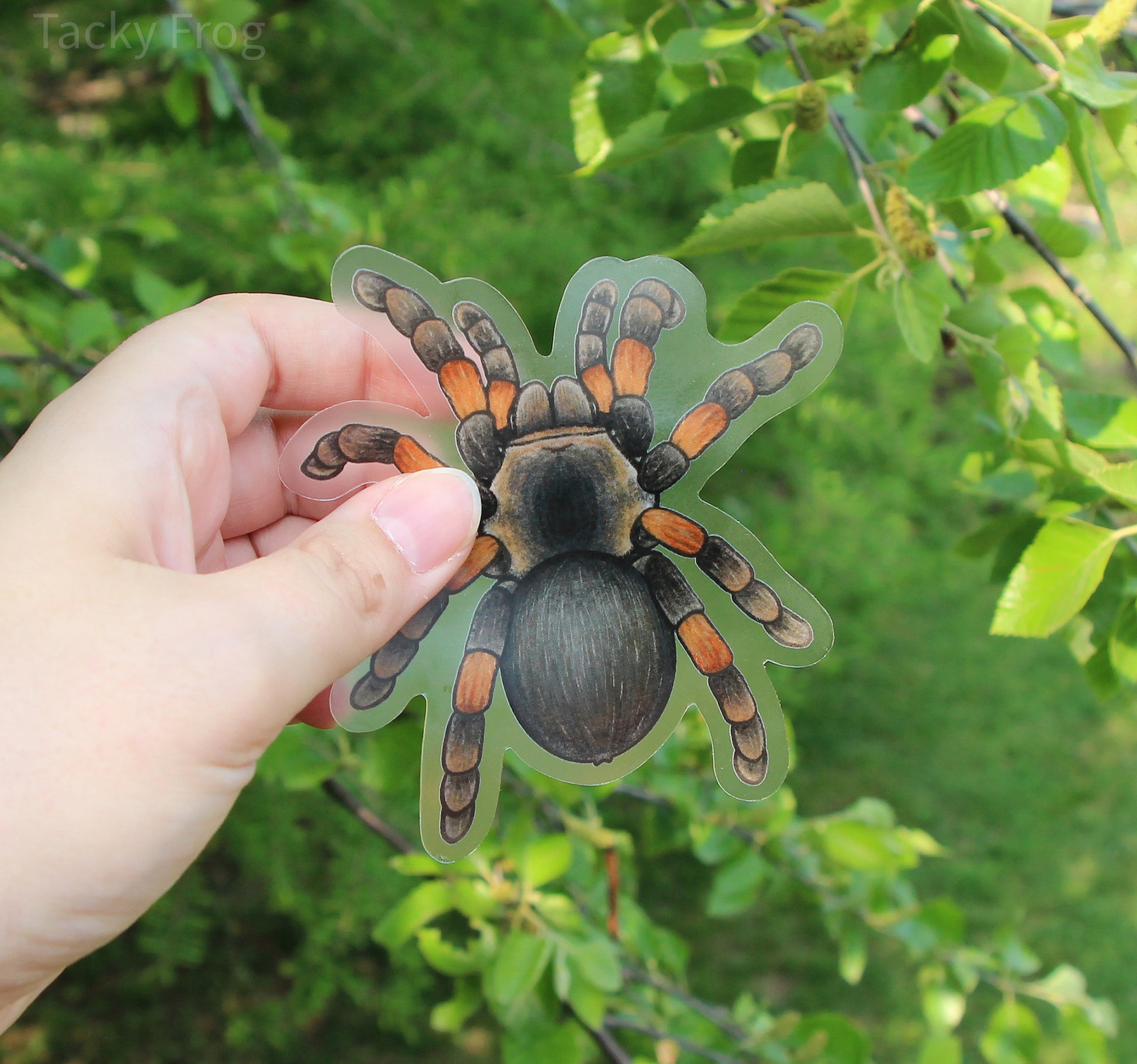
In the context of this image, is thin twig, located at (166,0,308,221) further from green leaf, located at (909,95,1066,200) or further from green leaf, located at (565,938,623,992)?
green leaf, located at (565,938,623,992)

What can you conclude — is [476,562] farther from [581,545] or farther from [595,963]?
[595,963]

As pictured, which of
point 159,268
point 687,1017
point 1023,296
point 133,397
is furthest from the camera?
point 159,268

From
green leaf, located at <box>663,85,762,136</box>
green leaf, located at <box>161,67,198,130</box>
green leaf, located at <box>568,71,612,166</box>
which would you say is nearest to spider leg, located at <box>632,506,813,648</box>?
green leaf, located at <box>663,85,762,136</box>

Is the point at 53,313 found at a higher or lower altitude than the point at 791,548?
higher

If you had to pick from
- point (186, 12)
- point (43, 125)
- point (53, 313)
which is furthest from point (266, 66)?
point (53, 313)

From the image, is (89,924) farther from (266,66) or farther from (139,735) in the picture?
(266,66)

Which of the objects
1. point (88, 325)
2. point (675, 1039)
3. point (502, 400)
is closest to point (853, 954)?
point (675, 1039)
